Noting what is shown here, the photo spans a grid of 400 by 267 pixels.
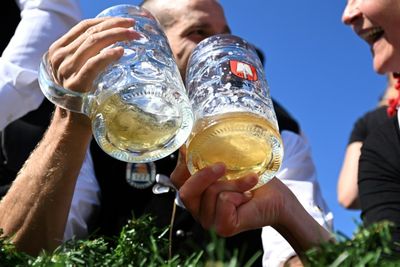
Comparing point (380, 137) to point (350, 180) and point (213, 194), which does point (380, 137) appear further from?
point (213, 194)

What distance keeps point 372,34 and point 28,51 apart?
0.83 meters

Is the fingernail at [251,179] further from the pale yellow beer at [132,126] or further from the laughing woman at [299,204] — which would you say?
the pale yellow beer at [132,126]

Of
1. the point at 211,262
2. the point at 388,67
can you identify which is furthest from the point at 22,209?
the point at 388,67

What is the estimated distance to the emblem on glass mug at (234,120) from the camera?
70 cm

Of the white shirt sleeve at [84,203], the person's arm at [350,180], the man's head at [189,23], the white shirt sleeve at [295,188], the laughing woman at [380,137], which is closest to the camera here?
the white shirt sleeve at [295,188]

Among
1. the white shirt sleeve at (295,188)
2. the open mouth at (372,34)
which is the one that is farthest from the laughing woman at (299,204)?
the white shirt sleeve at (295,188)

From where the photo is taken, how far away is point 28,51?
1153 millimetres

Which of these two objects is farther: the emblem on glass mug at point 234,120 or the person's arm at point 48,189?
the person's arm at point 48,189

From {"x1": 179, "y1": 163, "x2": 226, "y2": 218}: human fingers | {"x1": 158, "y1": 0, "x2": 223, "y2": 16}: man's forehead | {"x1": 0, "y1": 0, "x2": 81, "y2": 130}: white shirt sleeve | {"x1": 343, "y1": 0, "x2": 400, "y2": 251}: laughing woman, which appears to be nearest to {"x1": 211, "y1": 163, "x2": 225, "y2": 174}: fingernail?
{"x1": 179, "y1": 163, "x2": 226, "y2": 218}: human fingers

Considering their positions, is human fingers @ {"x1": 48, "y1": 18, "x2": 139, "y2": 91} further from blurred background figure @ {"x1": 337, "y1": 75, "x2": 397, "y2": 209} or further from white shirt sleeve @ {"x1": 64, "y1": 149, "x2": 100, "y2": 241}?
blurred background figure @ {"x1": 337, "y1": 75, "x2": 397, "y2": 209}

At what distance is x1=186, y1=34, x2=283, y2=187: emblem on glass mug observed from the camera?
70 cm

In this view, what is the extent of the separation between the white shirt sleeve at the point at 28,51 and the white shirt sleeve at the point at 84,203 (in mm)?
209

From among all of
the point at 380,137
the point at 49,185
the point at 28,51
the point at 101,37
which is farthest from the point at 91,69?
the point at 380,137

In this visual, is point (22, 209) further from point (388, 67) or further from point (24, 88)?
point (388, 67)
